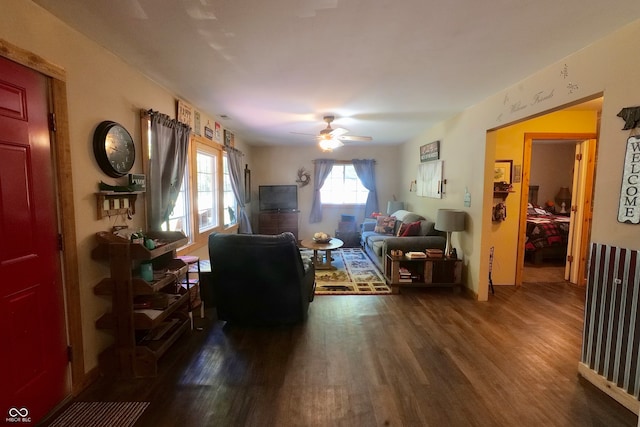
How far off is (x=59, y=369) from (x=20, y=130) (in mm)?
1483

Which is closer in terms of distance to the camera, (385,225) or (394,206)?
(385,225)

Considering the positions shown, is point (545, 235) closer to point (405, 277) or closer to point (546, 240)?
point (546, 240)

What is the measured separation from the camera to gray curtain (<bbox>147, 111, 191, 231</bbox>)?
103 inches

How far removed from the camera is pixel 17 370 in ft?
5.03

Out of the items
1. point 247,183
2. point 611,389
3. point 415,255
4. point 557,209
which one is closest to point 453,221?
point 415,255

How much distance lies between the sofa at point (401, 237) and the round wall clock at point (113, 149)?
10.5 ft

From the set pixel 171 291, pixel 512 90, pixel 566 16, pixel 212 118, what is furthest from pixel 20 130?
pixel 512 90

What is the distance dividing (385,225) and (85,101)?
15.7 feet

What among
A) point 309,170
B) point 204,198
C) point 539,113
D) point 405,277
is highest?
point 539,113

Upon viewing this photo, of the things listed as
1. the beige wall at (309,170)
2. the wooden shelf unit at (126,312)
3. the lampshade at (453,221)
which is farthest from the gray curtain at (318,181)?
the wooden shelf unit at (126,312)

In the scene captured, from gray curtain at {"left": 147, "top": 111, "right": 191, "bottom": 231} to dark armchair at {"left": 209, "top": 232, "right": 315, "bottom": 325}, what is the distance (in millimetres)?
611

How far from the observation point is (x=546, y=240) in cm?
500

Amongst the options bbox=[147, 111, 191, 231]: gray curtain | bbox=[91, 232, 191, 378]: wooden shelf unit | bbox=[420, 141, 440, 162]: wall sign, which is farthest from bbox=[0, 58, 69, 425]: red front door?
bbox=[420, 141, 440, 162]: wall sign

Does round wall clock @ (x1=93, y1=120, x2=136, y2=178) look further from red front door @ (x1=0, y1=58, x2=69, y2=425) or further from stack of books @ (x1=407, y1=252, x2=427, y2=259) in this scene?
stack of books @ (x1=407, y1=252, x2=427, y2=259)
